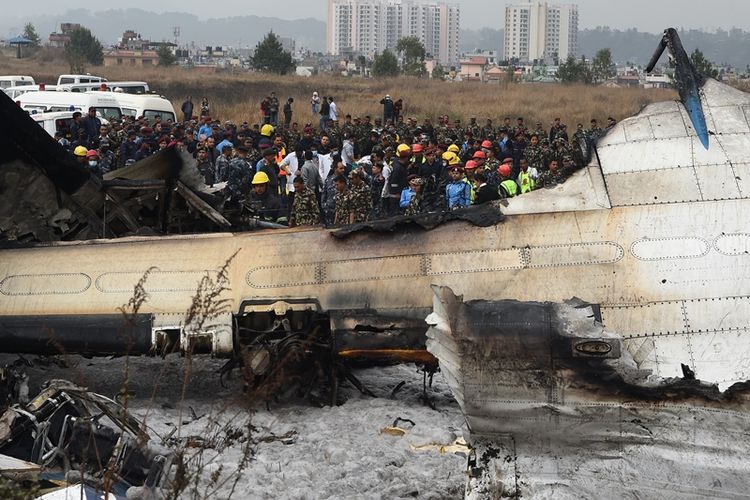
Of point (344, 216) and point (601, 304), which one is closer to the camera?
point (601, 304)

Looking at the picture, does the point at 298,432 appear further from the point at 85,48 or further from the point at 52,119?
the point at 85,48

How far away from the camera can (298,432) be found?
9.04 meters

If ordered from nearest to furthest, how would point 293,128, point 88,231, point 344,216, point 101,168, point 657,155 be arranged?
point 657,155
point 88,231
point 344,216
point 101,168
point 293,128

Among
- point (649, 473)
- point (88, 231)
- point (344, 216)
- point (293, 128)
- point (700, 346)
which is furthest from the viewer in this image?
point (293, 128)

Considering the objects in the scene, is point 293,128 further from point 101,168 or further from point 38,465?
point 38,465

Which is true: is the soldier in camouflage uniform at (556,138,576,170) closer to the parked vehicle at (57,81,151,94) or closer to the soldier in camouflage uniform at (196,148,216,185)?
the soldier in camouflage uniform at (196,148,216,185)

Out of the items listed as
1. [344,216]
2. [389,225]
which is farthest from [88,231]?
[344,216]

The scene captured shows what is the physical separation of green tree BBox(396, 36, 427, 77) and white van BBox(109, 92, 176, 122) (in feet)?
215

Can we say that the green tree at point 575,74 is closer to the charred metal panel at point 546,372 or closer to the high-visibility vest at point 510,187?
the high-visibility vest at point 510,187

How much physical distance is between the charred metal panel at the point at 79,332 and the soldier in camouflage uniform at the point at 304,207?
5.38 metres

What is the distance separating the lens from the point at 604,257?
27.0 feet

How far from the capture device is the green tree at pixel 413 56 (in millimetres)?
95938

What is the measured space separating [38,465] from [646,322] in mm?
4828

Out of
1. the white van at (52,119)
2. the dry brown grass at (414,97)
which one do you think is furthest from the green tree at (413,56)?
the white van at (52,119)
